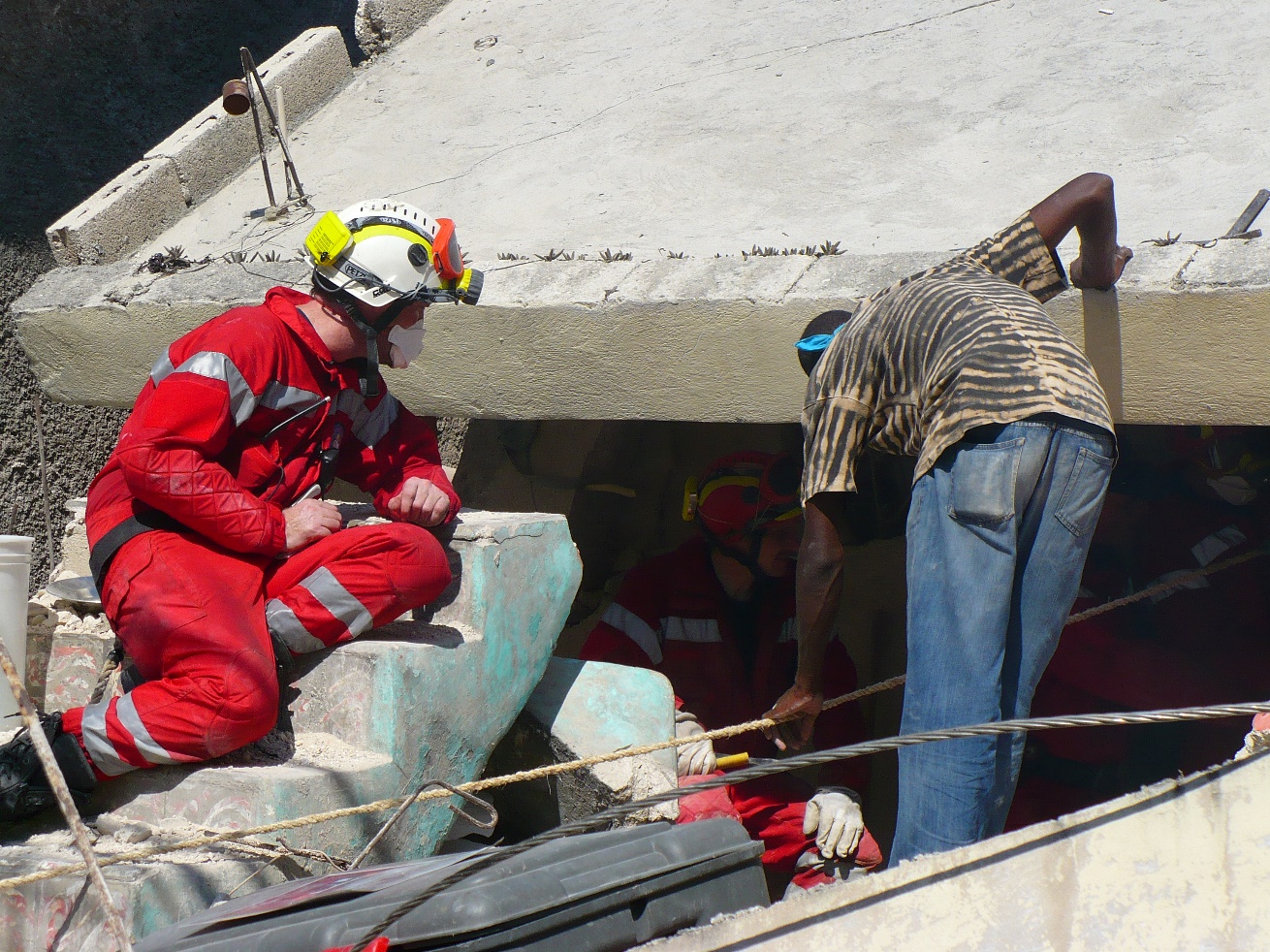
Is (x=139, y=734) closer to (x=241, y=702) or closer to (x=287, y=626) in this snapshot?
(x=241, y=702)

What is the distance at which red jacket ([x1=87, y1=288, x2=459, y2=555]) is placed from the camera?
8.54 feet

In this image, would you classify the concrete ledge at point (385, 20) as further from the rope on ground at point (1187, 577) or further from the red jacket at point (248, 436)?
the rope on ground at point (1187, 577)

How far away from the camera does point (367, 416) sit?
125 inches

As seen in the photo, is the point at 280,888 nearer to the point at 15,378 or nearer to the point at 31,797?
the point at 31,797

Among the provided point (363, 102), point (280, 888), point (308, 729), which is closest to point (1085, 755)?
point (308, 729)

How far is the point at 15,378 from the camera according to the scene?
21.4 ft

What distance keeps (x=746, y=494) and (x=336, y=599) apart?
1.88 m

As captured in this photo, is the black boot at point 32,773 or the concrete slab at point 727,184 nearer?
the black boot at point 32,773

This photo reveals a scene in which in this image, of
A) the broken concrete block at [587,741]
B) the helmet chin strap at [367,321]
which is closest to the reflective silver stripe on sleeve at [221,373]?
the helmet chin strap at [367,321]

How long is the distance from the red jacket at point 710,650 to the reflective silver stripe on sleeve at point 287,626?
1.57 metres

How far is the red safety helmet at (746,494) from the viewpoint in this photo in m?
4.14

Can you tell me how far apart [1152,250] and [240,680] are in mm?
2545

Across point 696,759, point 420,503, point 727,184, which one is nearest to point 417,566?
point 420,503

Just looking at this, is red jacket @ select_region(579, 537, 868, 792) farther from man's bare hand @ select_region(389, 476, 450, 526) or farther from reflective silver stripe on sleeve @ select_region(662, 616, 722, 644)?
man's bare hand @ select_region(389, 476, 450, 526)
